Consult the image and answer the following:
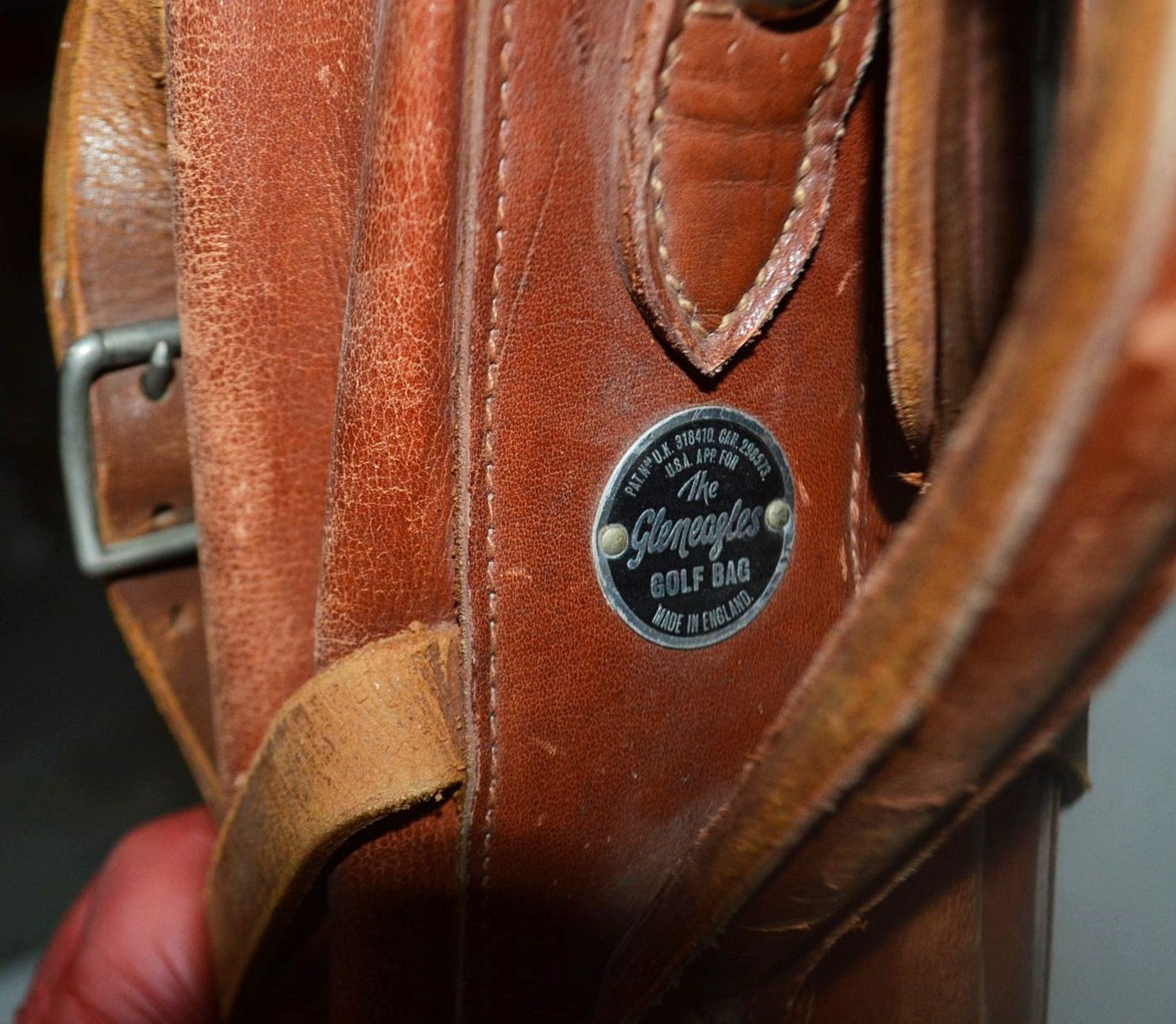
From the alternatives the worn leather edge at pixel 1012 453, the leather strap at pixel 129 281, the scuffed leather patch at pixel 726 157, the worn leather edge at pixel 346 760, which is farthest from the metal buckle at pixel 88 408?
the worn leather edge at pixel 1012 453

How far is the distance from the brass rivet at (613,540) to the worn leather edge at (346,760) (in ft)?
0.24

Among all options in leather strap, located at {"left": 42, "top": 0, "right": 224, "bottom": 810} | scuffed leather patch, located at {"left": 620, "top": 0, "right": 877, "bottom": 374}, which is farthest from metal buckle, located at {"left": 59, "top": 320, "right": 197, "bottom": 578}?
scuffed leather patch, located at {"left": 620, "top": 0, "right": 877, "bottom": 374}

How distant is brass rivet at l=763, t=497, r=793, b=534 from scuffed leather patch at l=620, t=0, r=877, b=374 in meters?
0.08

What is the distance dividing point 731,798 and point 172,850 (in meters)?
0.53

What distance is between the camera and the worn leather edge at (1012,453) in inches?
9.2

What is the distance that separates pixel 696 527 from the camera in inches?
19.7

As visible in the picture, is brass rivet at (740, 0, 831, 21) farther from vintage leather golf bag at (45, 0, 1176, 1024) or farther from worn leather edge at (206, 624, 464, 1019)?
worn leather edge at (206, 624, 464, 1019)

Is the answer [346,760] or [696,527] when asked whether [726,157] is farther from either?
[346,760]

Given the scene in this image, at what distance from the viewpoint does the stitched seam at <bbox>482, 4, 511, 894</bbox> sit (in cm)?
41

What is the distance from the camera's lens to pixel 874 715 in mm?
320

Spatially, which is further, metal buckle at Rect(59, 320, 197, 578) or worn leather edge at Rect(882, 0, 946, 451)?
metal buckle at Rect(59, 320, 197, 578)

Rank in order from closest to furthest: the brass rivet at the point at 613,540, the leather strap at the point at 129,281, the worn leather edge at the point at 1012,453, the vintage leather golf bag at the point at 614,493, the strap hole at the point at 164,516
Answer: the worn leather edge at the point at 1012,453 < the vintage leather golf bag at the point at 614,493 < the brass rivet at the point at 613,540 < the leather strap at the point at 129,281 < the strap hole at the point at 164,516

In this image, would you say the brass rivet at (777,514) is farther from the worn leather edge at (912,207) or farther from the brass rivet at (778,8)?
the brass rivet at (778,8)

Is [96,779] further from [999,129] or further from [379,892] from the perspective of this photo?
[999,129]
